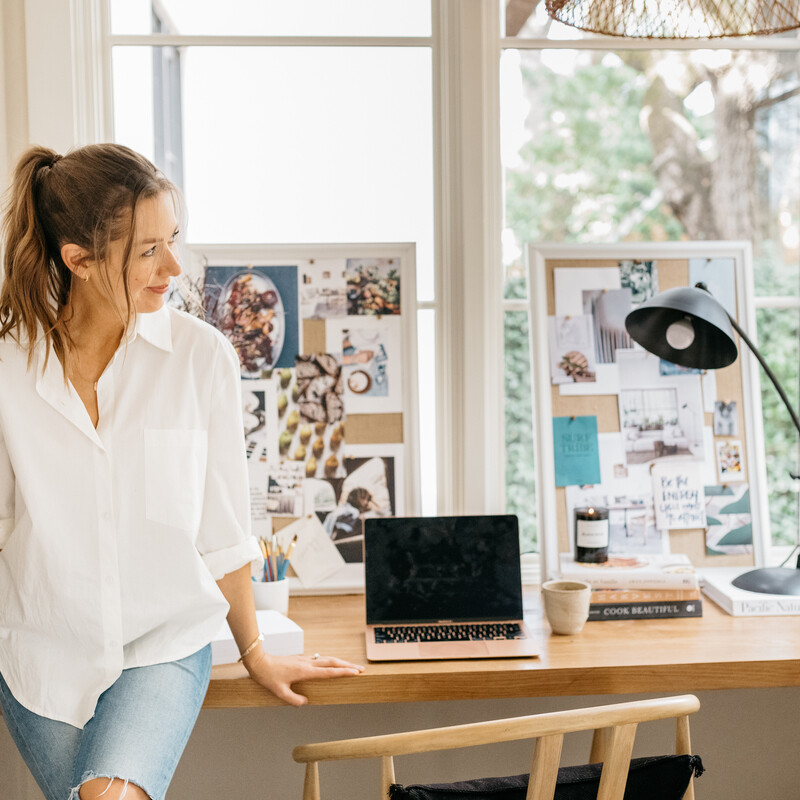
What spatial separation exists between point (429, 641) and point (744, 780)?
104 cm

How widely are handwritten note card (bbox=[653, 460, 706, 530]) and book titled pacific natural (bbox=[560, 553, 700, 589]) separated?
13 cm

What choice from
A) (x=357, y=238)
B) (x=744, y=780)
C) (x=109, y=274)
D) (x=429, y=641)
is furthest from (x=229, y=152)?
(x=744, y=780)

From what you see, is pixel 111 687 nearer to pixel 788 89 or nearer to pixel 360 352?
pixel 360 352

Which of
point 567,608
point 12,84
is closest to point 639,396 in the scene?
point 567,608

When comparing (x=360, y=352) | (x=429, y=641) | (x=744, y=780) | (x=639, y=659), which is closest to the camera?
(x=639, y=659)

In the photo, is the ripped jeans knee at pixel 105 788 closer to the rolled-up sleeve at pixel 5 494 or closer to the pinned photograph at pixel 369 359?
the rolled-up sleeve at pixel 5 494

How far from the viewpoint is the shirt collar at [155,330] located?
1.40 meters

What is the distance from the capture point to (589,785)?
1.13 meters

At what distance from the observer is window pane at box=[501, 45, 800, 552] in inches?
82.7

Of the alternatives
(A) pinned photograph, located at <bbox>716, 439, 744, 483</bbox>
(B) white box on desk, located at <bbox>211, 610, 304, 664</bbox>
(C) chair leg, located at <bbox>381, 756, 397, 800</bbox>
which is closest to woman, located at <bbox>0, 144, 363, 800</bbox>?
(B) white box on desk, located at <bbox>211, 610, 304, 664</bbox>

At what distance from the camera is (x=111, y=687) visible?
134 centimetres

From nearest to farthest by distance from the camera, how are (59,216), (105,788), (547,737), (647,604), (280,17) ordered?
(547,737) → (105,788) → (59,216) → (647,604) → (280,17)

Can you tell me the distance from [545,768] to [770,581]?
995 millimetres

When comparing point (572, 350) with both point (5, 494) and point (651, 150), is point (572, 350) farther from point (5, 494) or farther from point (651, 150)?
point (5, 494)
